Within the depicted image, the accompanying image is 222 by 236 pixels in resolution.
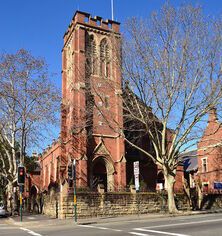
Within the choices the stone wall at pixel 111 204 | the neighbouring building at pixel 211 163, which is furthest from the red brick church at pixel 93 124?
the stone wall at pixel 111 204

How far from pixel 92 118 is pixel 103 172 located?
305 inches

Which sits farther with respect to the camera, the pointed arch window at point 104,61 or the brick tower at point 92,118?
Result: the pointed arch window at point 104,61

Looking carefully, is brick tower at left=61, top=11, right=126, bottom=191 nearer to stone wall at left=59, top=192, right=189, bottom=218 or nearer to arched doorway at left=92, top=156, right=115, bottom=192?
arched doorway at left=92, top=156, right=115, bottom=192

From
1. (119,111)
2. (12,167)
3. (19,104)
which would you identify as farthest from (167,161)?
(12,167)

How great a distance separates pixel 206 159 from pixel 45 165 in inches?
1020

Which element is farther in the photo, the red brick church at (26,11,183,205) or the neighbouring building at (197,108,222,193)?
the neighbouring building at (197,108,222,193)

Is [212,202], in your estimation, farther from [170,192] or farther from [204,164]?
[204,164]

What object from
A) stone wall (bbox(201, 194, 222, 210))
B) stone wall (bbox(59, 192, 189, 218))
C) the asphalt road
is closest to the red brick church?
stone wall (bbox(59, 192, 189, 218))

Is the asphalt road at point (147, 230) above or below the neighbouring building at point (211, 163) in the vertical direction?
below

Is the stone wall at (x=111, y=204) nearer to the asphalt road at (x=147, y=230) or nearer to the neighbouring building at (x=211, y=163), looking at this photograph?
the asphalt road at (x=147, y=230)

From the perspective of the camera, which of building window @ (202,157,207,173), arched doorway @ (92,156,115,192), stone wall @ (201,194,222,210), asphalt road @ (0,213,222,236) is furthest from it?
building window @ (202,157,207,173)

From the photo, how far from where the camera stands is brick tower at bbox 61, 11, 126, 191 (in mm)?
33281

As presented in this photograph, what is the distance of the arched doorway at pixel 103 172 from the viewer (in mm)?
35328

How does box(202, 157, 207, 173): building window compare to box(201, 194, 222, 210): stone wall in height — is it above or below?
above
